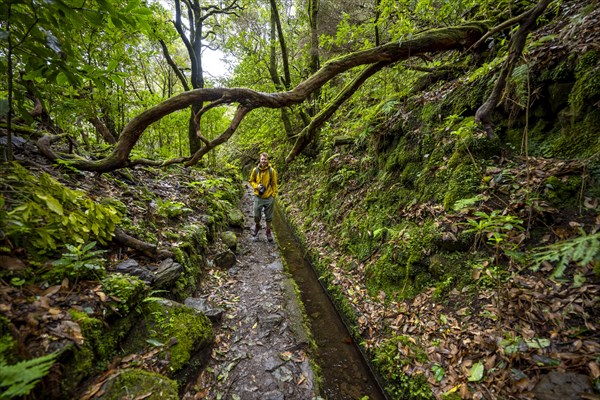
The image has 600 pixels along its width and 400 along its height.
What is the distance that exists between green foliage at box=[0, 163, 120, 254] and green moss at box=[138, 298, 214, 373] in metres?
1.24

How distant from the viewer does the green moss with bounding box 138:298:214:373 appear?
2.97 metres

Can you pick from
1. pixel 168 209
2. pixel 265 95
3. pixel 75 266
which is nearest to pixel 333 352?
pixel 75 266

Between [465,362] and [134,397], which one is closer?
[134,397]

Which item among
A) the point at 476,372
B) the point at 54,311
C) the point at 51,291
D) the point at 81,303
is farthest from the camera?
the point at 476,372

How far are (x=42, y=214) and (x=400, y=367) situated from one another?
4665 mm

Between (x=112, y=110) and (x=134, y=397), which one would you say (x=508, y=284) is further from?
(x=112, y=110)

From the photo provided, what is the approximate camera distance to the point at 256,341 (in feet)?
12.8

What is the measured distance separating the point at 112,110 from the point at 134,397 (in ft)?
22.8

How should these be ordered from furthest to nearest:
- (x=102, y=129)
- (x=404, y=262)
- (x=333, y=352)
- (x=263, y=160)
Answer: (x=263, y=160) < (x=102, y=129) < (x=404, y=262) < (x=333, y=352)

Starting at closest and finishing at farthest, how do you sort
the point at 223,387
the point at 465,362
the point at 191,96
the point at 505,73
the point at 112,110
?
the point at 465,362 < the point at 223,387 < the point at 505,73 < the point at 191,96 < the point at 112,110

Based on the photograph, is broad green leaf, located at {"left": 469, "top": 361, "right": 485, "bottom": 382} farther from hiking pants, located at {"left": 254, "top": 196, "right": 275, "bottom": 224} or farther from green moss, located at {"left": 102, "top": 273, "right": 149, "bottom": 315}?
hiking pants, located at {"left": 254, "top": 196, "right": 275, "bottom": 224}

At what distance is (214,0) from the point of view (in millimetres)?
11133

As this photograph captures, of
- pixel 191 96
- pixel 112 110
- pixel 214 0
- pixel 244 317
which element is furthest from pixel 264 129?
pixel 244 317

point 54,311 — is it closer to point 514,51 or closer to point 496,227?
point 496,227
